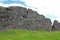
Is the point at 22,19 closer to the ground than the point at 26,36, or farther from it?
farther from it

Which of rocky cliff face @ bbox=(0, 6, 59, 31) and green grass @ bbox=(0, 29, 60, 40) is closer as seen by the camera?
green grass @ bbox=(0, 29, 60, 40)

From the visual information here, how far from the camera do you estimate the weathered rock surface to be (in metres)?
53.1

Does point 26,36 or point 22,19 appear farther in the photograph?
point 22,19

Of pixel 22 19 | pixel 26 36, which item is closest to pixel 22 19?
pixel 22 19

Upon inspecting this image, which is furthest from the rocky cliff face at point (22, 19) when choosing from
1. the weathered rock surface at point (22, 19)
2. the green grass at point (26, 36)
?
the green grass at point (26, 36)

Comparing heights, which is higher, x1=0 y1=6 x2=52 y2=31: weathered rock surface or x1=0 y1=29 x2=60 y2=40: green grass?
x1=0 y1=6 x2=52 y2=31: weathered rock surface

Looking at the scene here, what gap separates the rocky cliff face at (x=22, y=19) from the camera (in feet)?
174

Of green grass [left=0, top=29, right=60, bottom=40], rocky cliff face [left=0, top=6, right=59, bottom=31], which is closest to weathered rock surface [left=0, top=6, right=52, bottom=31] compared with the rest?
rocky cliff face [left=0, top=6, right=59, bottom=31]

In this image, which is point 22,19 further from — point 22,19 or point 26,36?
point 26,36

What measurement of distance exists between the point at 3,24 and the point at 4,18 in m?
6.54

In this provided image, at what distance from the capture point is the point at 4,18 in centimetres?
5794

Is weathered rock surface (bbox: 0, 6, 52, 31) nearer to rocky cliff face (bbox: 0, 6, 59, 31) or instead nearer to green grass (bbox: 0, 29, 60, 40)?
rocky cliff face (bbox: 0, 6, 59, 31)

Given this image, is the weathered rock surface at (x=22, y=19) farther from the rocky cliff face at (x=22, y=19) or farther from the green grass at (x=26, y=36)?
the green grass at (x=26, y=36)

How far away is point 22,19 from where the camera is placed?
191 feet
